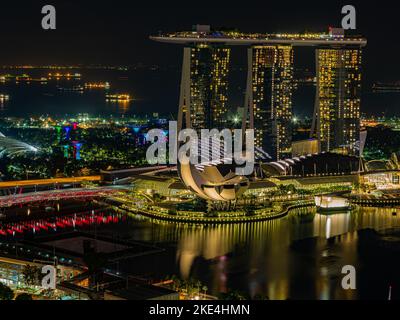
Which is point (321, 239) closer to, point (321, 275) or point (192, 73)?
point (321, 275)

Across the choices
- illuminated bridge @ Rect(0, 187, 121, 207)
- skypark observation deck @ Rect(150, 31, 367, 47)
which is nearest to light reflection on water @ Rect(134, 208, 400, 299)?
illuminated bridge @ Rect(0, 187, 121, 207)

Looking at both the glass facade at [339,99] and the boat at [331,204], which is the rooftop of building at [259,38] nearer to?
the glass facade at [339,99]

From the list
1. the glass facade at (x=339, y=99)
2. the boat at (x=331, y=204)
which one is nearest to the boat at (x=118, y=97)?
the glass facade at (x=339, y=99)

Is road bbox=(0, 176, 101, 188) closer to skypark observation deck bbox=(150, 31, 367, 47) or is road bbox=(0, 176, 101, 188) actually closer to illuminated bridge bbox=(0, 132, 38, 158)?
skypark observation deck bbox=(150, 31, 367, 47)

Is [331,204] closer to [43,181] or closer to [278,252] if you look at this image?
[278,252]

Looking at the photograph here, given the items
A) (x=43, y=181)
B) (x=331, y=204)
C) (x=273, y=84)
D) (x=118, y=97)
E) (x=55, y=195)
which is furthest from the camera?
Result: (x=118, y=97)

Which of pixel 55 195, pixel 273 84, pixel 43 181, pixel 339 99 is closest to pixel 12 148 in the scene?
pixel 43 181
